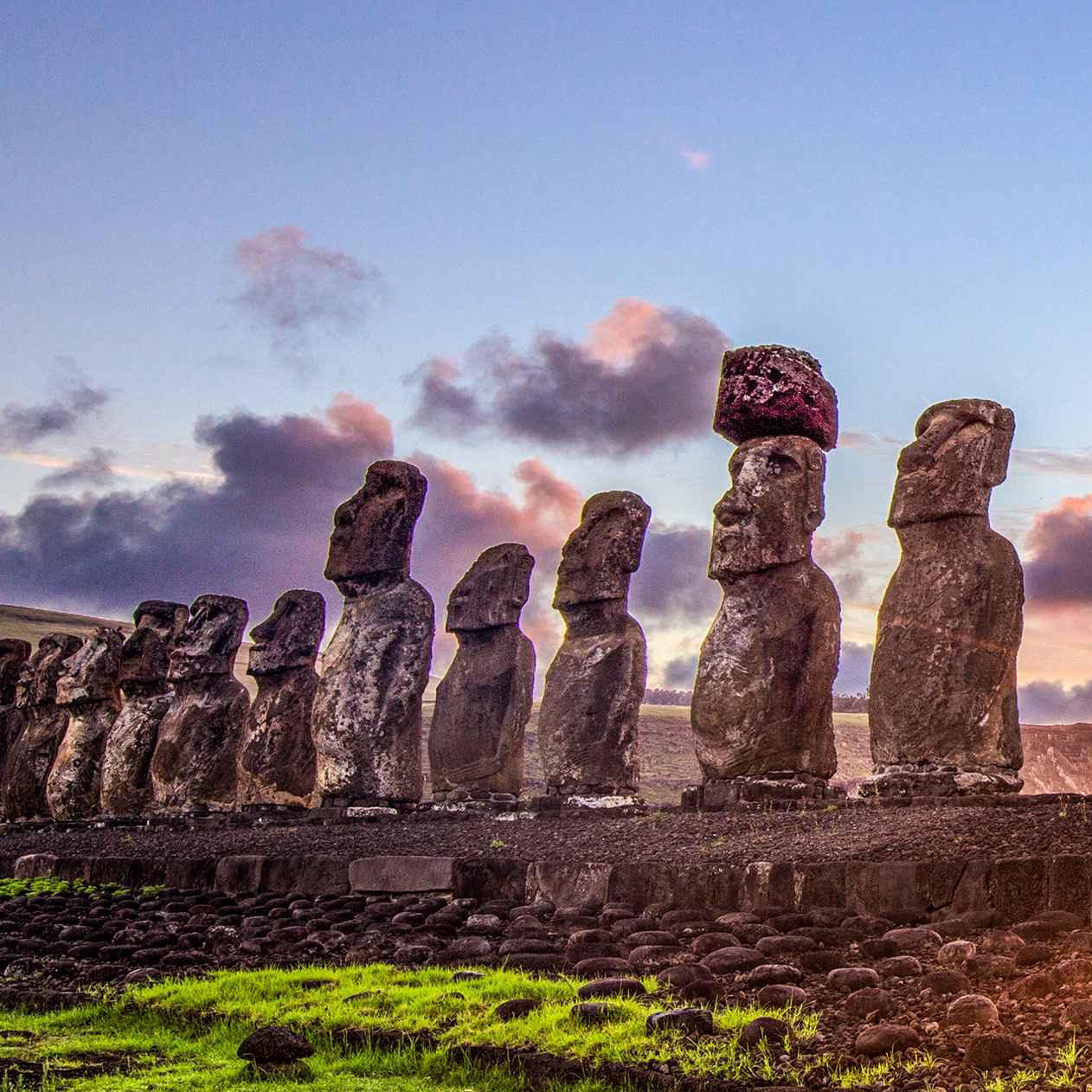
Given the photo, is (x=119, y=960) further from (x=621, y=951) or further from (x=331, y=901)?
(x=621, y=951)

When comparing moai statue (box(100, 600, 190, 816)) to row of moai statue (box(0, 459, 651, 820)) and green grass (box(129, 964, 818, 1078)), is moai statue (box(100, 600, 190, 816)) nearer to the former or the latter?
row of moai statue (box(0, 459, 651, 820))

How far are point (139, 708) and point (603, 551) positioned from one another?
9898 millimetres

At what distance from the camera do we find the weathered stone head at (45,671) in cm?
2678

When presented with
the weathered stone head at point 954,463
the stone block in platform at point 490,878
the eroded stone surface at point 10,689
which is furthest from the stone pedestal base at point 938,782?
the eroded stone surface at point 10,689

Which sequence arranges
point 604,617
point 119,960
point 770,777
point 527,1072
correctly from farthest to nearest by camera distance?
point 604,617, point 770,777, point 119,960, point 527,1072

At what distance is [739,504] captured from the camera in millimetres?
14367

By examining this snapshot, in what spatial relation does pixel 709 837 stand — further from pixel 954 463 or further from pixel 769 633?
pixel 954 463

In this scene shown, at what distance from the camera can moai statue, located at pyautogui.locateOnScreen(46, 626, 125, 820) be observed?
2448 cm

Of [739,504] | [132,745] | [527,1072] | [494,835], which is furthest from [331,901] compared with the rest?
[132,745]

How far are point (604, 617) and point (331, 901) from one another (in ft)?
18.6

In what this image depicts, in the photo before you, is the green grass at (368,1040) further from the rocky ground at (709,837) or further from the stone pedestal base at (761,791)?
the stone pedestal base at (761,791)

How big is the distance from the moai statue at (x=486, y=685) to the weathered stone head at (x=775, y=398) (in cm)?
423

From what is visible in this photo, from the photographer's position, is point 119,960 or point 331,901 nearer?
point 119,960

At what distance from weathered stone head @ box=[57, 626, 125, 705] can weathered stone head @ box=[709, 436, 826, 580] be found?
13.7 metres
